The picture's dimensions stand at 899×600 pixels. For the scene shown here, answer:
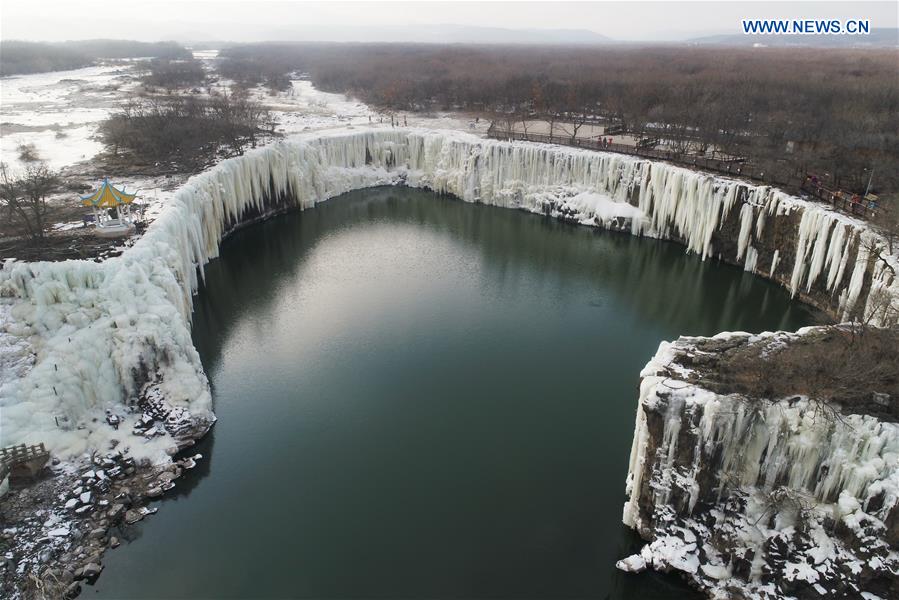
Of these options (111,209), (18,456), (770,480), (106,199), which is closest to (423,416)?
(770,480)

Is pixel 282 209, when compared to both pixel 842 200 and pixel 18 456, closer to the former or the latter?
pixel 18 456

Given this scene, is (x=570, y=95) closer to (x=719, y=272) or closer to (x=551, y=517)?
(x=719, y=272)

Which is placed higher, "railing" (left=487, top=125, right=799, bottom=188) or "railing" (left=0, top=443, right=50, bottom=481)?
"railing" (left=487, top=125, right=799, bottom=188)

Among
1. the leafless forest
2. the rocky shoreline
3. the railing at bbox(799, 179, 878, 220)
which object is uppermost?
the leafless forest

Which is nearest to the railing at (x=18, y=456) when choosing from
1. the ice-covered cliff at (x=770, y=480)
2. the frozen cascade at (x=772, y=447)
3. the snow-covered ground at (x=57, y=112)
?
the ice-covered cliff at (x=770, y=480)

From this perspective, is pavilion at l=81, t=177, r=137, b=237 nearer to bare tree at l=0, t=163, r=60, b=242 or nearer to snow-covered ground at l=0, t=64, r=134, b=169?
bare tree at l=0, t=163, r=60, b=242

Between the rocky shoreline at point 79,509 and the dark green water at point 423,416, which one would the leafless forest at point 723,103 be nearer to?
the dark green water at point 423,416

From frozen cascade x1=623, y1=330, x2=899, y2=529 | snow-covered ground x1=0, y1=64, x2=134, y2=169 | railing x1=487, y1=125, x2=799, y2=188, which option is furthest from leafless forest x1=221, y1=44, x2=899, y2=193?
frozen cascade x1=623, y1=330, x2=899, y2=529
